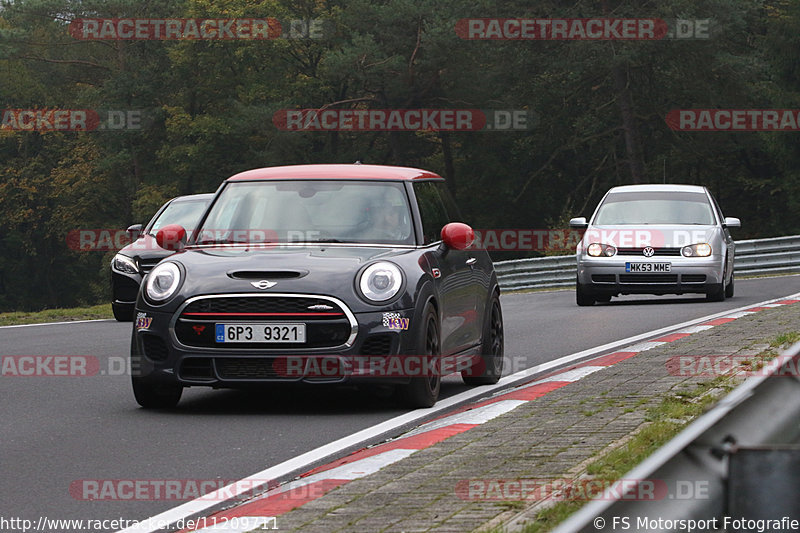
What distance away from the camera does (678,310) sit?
1764cm

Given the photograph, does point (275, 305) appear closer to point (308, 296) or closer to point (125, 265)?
point (308, 296)

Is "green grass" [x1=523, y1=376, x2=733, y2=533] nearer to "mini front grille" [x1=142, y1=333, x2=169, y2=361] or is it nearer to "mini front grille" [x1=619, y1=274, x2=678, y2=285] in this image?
"mini front grille" [x1=142, y1=333, x2=169, y2=361]

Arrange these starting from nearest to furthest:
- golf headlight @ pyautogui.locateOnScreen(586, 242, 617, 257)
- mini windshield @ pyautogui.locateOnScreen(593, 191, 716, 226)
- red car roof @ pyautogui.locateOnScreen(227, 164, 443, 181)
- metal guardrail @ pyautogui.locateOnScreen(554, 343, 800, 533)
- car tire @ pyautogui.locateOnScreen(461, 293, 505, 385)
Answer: metal guardrail @ pyautogui.locateOnScreen(554, 343, 800, 533)
red car roof @ pyautogui.locateOnScreen(227, 164, 443, 181)
car tire @ pyautogui.locateOnScreen(461, 293, 505, 385)
golf headlight @ pyautogui.locateOnScreen(586, 242, 617, 257)
mini windshield @ pyautogui.locateOnScreen(593, 191, 716, 226)

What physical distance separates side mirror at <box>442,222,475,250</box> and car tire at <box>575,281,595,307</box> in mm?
9971

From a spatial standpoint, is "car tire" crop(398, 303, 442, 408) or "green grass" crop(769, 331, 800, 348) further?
"green grass" crop(769, 331, 800, 348)

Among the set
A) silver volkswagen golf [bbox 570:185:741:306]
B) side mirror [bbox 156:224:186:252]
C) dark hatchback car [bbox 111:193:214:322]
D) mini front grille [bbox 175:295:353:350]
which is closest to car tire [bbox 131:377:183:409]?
mini front grille [bbox 175:295:353:350]

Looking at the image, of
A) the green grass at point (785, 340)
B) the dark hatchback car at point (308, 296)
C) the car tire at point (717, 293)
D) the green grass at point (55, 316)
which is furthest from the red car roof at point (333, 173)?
the green grass at point (55, 316)

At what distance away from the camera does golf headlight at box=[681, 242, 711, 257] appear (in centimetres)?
1911

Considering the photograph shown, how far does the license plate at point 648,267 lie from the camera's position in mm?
19016

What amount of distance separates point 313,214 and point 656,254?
10.3 m

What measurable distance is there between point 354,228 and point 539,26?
4363cm

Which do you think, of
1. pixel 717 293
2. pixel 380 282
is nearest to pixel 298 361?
pixel 380 282

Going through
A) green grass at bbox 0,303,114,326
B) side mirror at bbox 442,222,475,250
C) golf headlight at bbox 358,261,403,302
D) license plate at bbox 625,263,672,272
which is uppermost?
side mirror at bbox 442,222,475,250

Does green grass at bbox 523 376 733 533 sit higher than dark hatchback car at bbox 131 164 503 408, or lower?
lower
